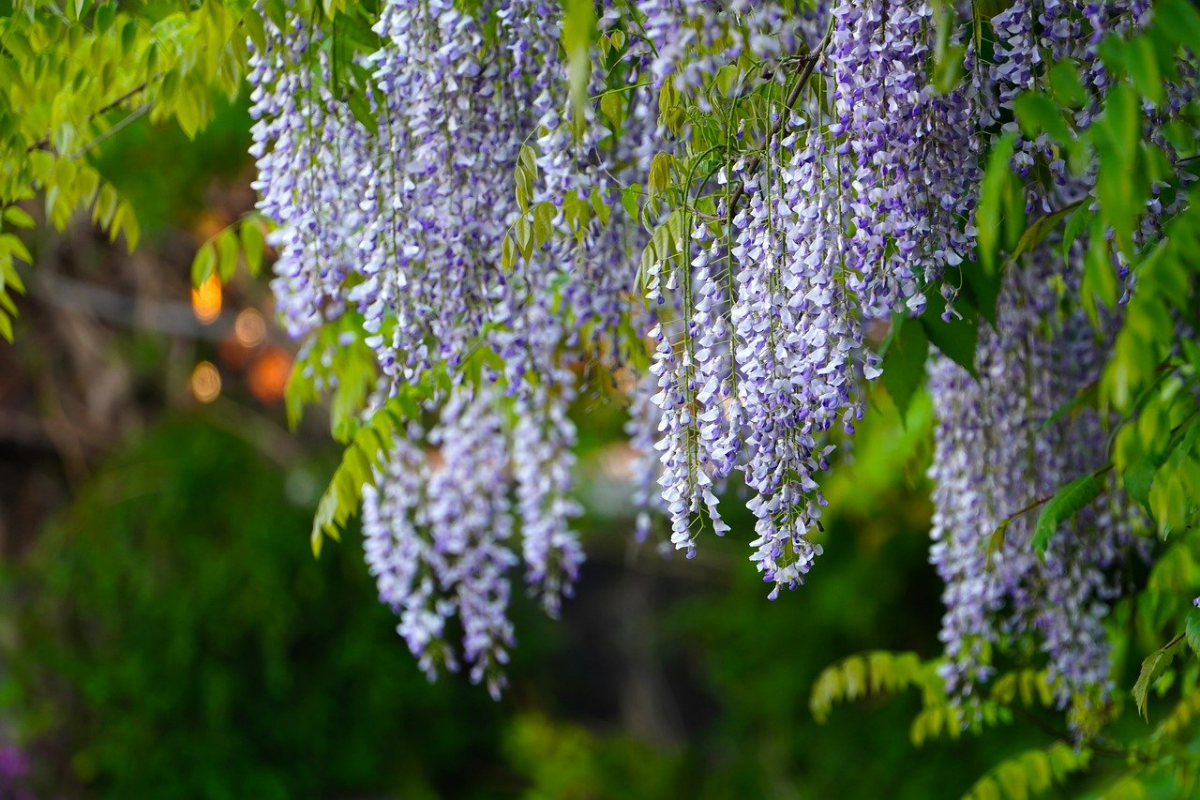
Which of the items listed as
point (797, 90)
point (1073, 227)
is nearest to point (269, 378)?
point (797, 90)

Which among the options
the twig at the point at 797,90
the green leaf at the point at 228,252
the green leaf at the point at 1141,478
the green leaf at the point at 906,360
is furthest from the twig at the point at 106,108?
the green leaf at the point at 1141,478

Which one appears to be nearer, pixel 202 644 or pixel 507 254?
pixel 507 254

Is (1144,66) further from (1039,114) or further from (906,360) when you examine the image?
(906,360)

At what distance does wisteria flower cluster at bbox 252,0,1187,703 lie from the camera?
1.81 metres

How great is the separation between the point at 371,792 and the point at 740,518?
7.42 ft

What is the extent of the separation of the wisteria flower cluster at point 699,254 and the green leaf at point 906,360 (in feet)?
0.15

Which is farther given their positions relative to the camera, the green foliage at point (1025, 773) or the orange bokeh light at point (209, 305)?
the orange bokeh light at point (209, 305)

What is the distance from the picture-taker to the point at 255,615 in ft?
16.9

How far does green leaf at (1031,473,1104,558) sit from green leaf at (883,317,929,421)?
29 centimetres

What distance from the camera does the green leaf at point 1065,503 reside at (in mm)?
2023

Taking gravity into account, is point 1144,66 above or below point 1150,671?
above

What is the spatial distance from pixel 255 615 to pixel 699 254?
3629mm

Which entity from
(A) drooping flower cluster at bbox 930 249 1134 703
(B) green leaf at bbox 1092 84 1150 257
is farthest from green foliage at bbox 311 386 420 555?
(B) green leaf at bbox 1092 84 1150 257

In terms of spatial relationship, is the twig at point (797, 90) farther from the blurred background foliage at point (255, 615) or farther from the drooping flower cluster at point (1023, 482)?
the blurred background foliage at point (255, 615)
